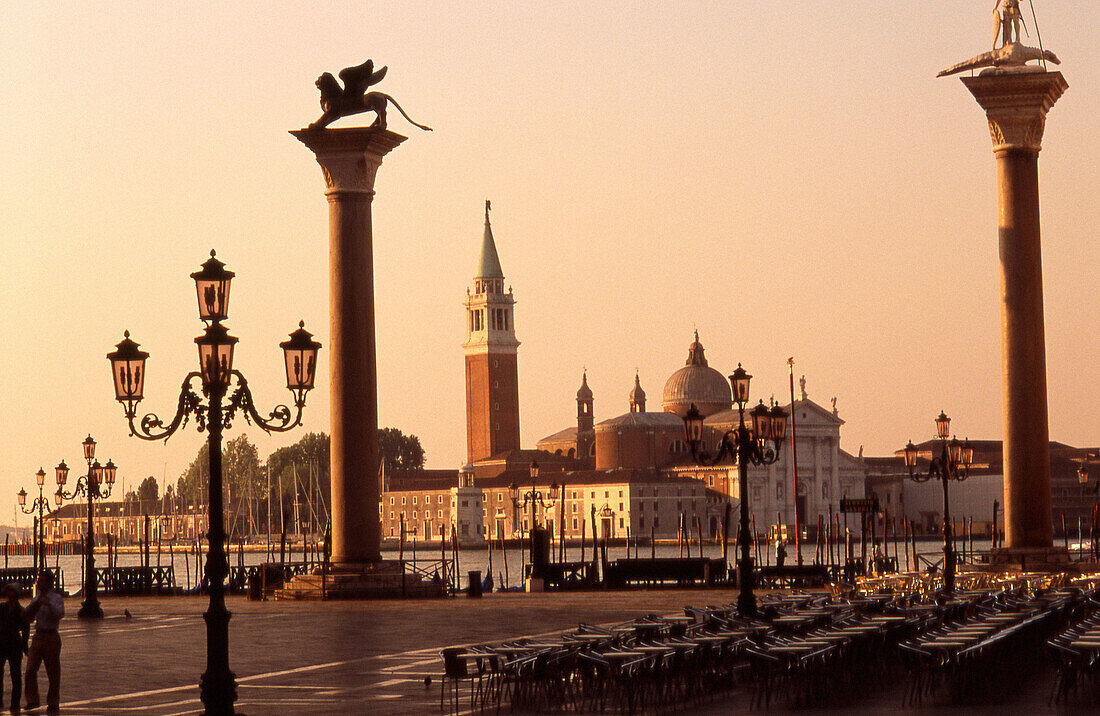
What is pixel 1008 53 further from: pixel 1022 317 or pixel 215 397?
pixel 215 397

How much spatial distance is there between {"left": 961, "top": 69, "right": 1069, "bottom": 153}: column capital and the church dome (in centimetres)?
13293

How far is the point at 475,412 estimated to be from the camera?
15862 cm

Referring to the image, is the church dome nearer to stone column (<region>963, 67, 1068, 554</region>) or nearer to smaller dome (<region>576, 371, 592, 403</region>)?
smaller dome (<region>576, 371, 592, 403</region>)

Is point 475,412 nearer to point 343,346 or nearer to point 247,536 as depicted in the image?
point 247,536

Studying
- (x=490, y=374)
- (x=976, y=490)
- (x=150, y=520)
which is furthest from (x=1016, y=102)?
(x=150, y=520)

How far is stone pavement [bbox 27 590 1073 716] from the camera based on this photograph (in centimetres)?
1645

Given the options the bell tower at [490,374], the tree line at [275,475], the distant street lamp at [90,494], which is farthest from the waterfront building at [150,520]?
the distant street lamp at [90,494]

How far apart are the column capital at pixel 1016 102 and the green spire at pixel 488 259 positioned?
132844 millimetres

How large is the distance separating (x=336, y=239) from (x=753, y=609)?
44.4 feet

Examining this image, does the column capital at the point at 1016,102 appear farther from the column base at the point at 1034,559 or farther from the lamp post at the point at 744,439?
the lamp post at the point at 744,439

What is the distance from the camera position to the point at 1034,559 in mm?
30312

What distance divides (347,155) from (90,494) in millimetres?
7788

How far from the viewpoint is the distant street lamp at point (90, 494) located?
3077cm

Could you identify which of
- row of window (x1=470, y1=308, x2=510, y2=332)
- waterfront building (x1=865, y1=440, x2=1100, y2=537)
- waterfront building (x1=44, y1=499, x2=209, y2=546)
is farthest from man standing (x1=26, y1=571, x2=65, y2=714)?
waterfront building (x1=44, y1=499, x2=209, y2=546)
